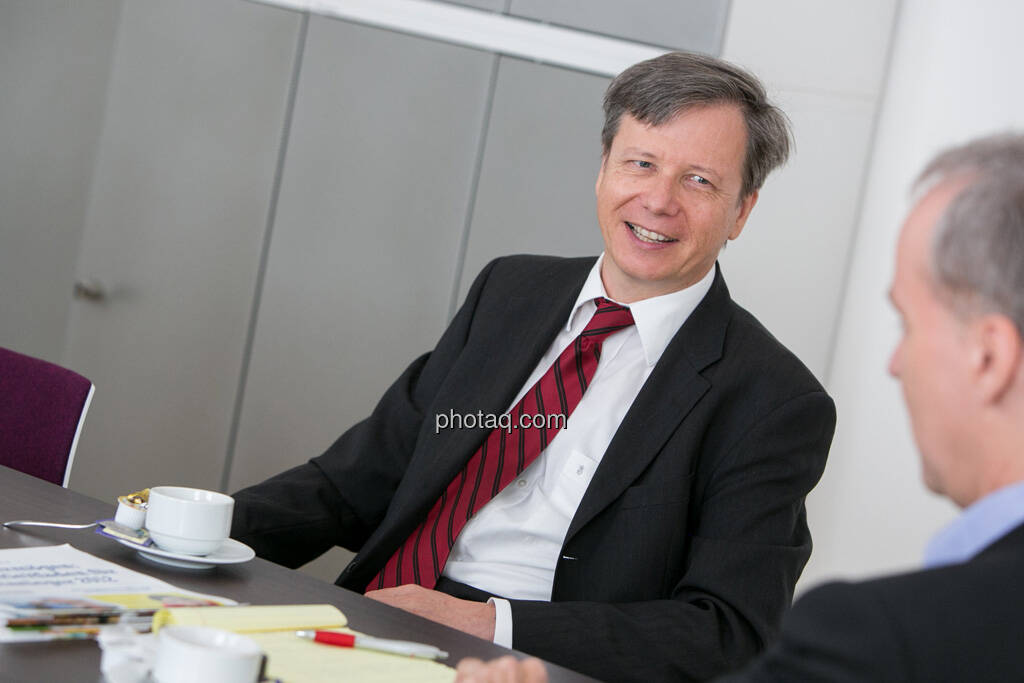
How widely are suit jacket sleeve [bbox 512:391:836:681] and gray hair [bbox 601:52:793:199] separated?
18.5 inches

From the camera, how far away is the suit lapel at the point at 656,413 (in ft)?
5.92

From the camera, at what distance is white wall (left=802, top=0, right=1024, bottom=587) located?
312cm

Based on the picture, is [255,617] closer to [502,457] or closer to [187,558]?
[187,558]

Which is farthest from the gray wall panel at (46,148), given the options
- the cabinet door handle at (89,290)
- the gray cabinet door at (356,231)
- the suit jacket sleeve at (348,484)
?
the suit jacket sleeve at (348,484)

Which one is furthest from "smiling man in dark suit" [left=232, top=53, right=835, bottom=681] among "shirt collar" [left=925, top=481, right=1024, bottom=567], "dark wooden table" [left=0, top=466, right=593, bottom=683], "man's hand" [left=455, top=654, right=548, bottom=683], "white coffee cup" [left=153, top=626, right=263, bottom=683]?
"shirt collar" [left=925, top=481, right=1024, bottom=567]

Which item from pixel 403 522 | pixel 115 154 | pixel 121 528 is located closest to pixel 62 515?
pixel 121 528

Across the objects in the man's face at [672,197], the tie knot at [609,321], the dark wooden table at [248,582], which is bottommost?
the dark wooden table at [248,582]

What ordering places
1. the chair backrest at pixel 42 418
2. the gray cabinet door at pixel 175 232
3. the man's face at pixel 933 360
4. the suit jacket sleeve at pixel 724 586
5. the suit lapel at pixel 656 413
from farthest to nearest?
the gray cabinet door at pixel 175 232 → the chair backrest at pixel 42 418 → the suit lapel at pixel 656 413 → the suit jacket sleeve at pixel 724 586 → the man's face at pixel 933 360

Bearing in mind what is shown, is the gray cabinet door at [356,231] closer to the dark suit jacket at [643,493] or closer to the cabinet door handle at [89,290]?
the cabinet door handle at [89,290]

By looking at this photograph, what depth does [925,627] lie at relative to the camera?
68 centimetres

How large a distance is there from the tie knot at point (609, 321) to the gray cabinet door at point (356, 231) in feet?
5.81

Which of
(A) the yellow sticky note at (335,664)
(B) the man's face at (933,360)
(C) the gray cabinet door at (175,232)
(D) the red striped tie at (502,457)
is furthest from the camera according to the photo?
(C) the gray cabinet door at (175,232)

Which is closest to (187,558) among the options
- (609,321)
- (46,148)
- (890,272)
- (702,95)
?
(609,321)

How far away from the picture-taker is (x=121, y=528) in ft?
4.75
